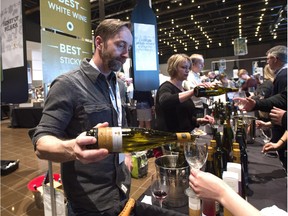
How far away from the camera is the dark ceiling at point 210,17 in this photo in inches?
349

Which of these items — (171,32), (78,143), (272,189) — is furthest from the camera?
(171,32)

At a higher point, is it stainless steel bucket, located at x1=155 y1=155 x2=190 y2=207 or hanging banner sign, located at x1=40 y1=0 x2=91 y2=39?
hanging banner sign, located at x1=40 y1=0 x2=91 y2=39

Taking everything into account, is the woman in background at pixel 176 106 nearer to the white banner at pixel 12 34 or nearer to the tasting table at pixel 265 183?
the tasting table at pixel 265 183

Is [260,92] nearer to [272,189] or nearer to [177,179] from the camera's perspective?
[272,189]

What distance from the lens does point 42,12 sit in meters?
1.52

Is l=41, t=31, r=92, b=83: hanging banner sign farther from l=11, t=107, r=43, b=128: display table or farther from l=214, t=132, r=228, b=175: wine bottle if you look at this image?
l=11, t=107, r=43, b=128: display table

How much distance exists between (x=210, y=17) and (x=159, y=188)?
1149cm

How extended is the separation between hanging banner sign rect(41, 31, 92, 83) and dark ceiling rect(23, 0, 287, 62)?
245 inches

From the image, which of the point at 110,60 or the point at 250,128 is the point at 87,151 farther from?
the point at 250,128

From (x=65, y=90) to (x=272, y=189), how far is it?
1156 mm

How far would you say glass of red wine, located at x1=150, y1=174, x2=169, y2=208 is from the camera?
0.95 metres

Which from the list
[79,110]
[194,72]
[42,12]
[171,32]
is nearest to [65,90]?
[79,110]

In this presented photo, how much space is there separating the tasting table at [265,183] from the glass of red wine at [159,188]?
3.1 inches

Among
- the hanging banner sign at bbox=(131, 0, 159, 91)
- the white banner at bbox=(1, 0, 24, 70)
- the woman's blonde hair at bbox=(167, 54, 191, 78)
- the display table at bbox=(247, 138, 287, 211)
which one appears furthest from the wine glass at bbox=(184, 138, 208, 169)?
the hanging banner sign at bbox=(131, 0, 159, 91)
